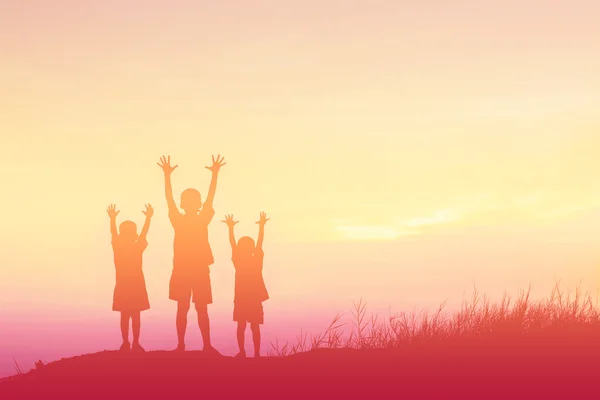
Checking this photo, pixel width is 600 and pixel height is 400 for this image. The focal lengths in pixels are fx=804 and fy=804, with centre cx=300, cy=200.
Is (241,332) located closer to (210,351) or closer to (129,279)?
(210,351)

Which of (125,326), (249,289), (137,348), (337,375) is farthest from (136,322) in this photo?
(337,375)

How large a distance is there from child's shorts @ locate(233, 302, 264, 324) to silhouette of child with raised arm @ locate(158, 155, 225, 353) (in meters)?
0.84

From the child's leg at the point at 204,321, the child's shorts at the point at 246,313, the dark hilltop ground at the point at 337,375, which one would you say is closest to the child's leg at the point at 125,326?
the dark hilltop ground at the point at 337,375

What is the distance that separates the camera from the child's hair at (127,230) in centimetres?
1399

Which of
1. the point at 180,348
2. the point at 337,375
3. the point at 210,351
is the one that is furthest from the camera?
the point at 180,348

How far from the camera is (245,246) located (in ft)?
47.2

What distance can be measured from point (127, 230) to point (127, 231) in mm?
17

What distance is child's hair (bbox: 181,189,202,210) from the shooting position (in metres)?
13.4

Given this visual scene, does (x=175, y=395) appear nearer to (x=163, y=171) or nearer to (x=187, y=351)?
(x=187, y=351)

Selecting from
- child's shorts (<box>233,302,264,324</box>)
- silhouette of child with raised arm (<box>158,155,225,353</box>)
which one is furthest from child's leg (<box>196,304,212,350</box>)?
child's shorts (<box>233,302,264,324</box>)

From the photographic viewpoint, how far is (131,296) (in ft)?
46.0

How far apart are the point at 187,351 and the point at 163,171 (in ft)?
9.88

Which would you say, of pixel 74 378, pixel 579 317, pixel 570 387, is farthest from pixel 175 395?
pixel 579 317

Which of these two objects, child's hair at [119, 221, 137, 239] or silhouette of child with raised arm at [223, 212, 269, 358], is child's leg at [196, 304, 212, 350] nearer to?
silhouette of child with raised arm at [223, 212, 269, 358]
